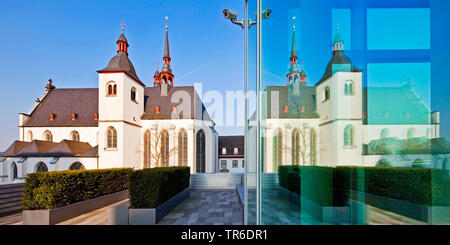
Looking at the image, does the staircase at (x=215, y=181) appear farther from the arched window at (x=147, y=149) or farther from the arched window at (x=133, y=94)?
the arched window at (x=133, y=94)

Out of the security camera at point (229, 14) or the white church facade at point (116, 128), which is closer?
the security camera at point (229, 14)

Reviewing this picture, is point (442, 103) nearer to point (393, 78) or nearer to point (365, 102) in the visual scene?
point (393, 78)

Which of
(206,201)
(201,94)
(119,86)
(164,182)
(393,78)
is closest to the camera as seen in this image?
(393,78)

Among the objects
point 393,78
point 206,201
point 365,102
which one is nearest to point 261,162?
point 365,102

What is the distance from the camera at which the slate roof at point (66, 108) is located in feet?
74.6

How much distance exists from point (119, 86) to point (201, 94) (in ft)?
30.9

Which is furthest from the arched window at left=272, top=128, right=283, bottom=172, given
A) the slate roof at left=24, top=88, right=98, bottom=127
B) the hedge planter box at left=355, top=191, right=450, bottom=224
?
the slate roof at left=24, top=88, right=98, bottom=127

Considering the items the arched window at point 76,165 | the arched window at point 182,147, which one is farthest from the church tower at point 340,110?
the arched window at point 76,165

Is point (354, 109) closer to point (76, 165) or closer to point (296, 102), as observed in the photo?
point (296, 102)

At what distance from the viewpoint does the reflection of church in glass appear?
1.62 meters

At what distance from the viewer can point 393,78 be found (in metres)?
1.61

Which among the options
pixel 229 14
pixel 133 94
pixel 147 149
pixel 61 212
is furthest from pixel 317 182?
pixel 133 94

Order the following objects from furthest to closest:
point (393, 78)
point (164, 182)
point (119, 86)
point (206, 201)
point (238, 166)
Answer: point (238, 166)
point (119, 86)
point (206, 201)
point (164, 182)
point (393, 78)

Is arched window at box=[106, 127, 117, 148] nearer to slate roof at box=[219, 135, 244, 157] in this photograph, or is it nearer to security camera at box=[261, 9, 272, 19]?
slate roof at box=[219, 135, 244, 157]
